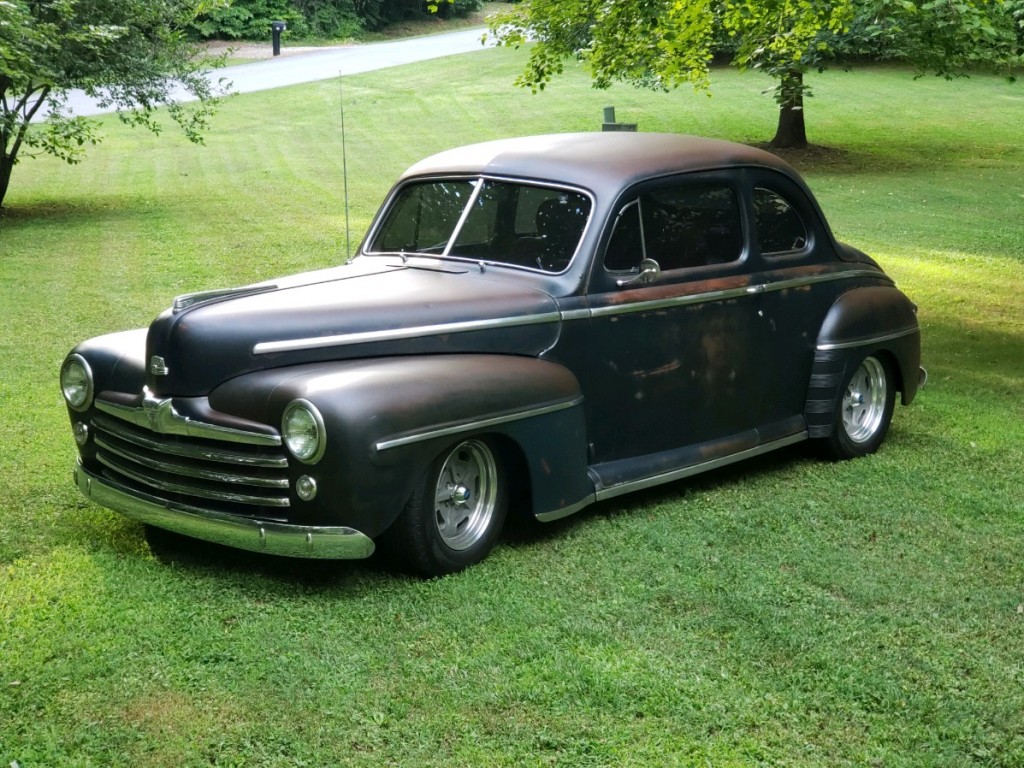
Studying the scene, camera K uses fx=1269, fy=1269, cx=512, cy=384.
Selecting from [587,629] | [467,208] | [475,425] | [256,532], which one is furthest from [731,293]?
[256,532]

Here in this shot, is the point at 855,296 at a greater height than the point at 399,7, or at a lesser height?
lesser

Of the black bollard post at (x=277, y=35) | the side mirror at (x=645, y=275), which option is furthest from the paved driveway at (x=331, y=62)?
the side mirror at (x=645, y=275)

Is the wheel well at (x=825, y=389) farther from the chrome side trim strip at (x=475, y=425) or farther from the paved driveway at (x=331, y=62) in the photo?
the paved driveway at (x=331, y=62)

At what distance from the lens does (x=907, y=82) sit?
37.3 m

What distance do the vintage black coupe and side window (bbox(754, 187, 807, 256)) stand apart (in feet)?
0.04

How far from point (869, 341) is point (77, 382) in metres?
4.26

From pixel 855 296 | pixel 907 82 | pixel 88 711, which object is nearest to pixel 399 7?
pixel 907 82

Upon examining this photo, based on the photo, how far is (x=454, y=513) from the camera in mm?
5484

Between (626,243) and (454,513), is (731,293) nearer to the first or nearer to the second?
(626,243)

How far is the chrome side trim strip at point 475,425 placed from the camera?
4965 millimetres

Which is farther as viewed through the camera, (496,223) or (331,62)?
(331,62)

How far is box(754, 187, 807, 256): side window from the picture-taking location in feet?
22.5

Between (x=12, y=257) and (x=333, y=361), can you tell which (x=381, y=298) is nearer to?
(x=333, y=361)

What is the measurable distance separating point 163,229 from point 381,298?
1166cm
